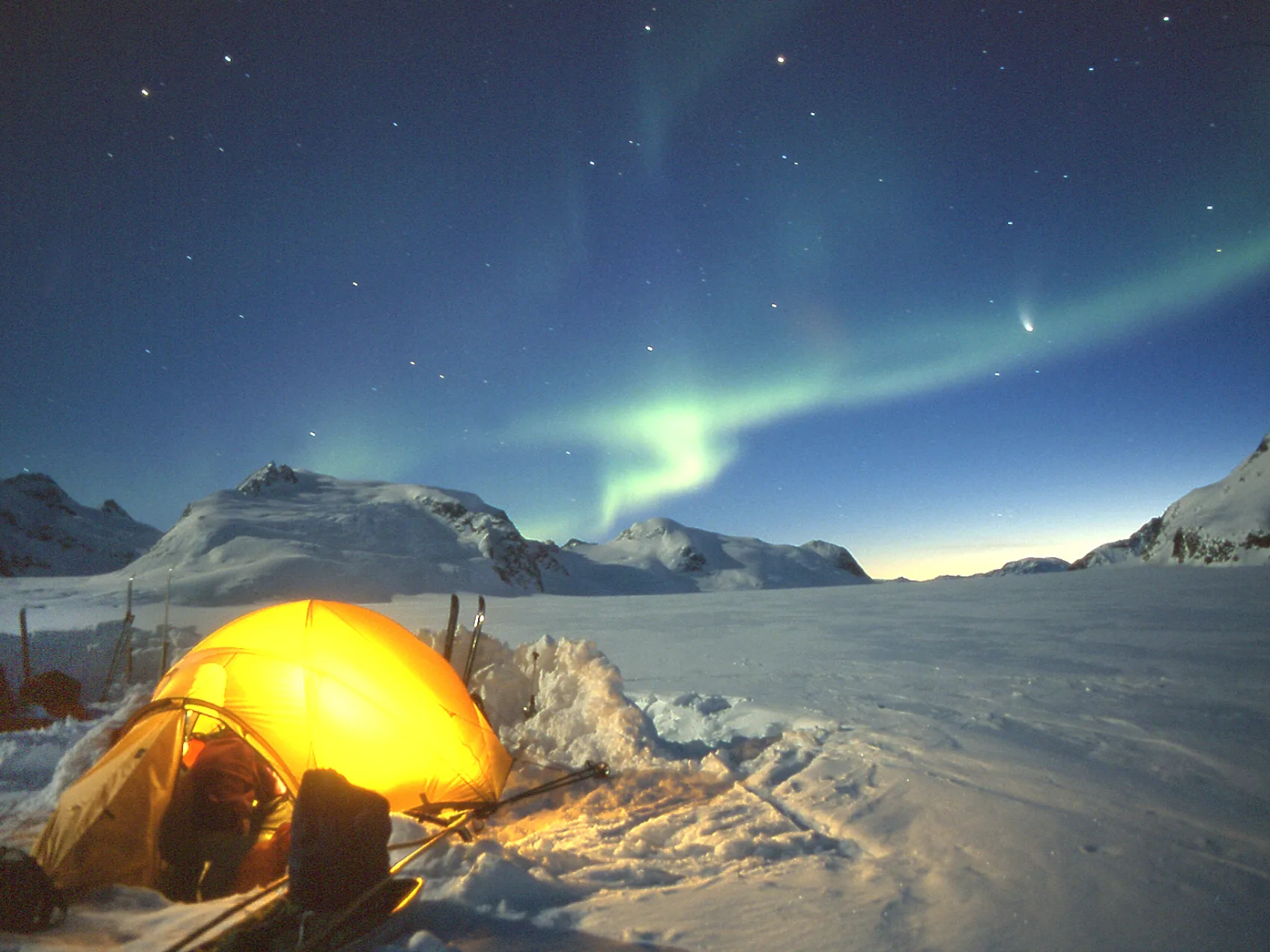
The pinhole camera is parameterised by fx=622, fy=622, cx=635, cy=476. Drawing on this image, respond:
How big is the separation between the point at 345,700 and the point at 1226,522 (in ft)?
315

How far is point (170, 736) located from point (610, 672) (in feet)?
13.9

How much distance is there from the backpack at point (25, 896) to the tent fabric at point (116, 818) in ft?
1.36

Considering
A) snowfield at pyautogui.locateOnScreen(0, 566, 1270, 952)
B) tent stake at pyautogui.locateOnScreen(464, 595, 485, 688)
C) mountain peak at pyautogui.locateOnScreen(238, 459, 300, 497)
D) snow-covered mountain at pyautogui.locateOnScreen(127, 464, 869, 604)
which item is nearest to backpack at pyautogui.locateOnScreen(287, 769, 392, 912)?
snowfield at pyautogui.locateOnScreen(0, 566, 1270, 952)

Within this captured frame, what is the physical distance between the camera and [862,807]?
4582 millimetres

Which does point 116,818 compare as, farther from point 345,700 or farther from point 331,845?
point 331,845

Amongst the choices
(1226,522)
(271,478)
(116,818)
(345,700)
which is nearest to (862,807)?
(345,700)

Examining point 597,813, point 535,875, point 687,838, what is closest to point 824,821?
point 687,838

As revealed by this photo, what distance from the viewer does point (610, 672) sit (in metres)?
7.24

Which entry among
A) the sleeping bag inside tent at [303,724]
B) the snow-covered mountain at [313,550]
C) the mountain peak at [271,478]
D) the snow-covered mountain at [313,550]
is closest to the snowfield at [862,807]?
the sleeping bag inside tent at [303,724]

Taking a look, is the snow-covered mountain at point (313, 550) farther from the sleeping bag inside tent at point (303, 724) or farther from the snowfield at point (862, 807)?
the sleeping bag inside tent at point (303, 724)

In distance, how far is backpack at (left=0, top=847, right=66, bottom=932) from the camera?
303 centimetres

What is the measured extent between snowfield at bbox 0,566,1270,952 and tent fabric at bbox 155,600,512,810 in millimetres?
729

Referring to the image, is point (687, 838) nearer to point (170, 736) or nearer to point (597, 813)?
point (597, 813)

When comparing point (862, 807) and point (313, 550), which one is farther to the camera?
point (313, 550)
